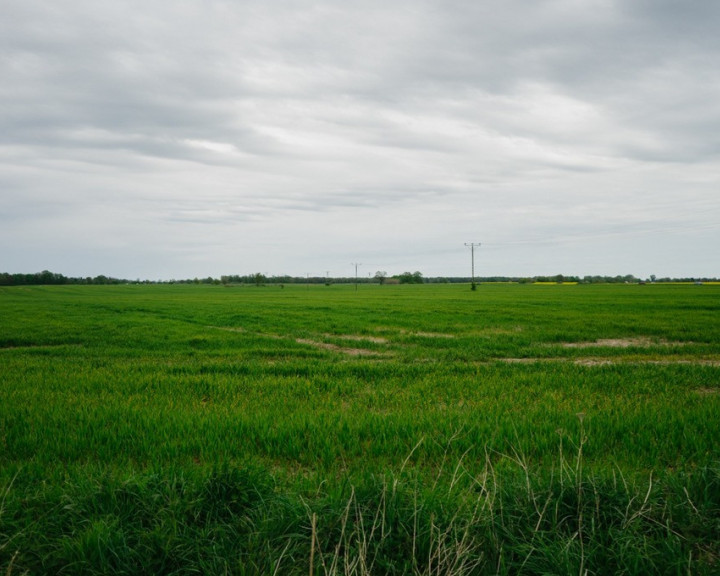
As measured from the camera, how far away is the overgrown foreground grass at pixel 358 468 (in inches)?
123

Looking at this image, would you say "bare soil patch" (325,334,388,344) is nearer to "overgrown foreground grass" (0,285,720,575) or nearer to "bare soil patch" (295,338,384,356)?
"bare soil patch" (295,338,384,356)

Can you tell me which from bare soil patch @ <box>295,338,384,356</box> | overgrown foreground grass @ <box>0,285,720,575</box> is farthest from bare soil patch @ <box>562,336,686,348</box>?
bare soil patch @ <box>295,338,384,356</box>

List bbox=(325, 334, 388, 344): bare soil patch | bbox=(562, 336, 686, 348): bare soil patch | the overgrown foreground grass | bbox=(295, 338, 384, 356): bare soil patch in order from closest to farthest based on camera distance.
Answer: the overgrown foreground grass
bbox=(295, 338, 384, 356): bare soil patch
bbox=(562, 336, 686, 348): bare soil patch
bbox=(325, 334, 388, 344): bare soil patch

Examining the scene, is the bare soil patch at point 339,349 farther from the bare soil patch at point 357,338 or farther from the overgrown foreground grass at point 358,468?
the overgrown foreground grass at point 358,468

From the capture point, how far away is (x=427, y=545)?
10.7 ft

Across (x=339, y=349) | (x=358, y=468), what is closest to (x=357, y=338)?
(x=339, y=349)

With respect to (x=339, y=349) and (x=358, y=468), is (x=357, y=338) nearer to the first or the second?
(x=339, y=349)

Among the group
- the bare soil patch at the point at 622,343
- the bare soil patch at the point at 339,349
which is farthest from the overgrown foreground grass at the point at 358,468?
the bare soil patch at the point at 622,343

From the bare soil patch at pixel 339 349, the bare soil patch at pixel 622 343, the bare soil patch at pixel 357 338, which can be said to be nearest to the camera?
the bare soil patch at pixel 339 349

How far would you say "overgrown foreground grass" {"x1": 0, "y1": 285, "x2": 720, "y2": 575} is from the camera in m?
3.13

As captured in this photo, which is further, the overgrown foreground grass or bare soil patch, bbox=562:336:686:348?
bare soil patch, bbox=562:336:686:348

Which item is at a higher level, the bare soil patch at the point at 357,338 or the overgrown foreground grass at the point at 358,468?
the overgrown foreground grass at the point at 358,468

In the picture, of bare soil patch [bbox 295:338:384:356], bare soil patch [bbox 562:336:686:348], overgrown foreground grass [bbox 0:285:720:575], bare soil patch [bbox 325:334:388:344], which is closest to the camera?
overgrown foreground grass [bbox 0:285:720:575]

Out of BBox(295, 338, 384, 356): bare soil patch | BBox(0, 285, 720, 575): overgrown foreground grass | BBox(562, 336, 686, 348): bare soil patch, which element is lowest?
BBox(295, 338, 384, 356): bare soil patch
